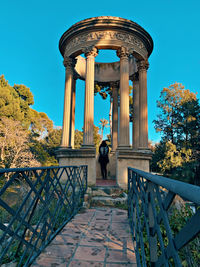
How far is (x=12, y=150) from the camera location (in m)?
20.5

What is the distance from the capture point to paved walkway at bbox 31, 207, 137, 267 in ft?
9.34

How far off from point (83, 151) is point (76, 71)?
7758 millimetres

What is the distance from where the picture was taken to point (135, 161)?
1011 cm

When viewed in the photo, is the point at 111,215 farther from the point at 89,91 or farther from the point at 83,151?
the point at 89,91

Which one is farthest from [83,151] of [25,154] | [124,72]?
[25,154]

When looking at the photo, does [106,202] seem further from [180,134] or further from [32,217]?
[180,134]

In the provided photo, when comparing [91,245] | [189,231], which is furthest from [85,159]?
[189,231]

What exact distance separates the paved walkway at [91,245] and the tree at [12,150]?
53.7ft

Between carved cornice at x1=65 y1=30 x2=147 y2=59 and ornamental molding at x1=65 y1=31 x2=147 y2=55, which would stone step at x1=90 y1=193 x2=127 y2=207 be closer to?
carved cornice at x1=65 y1=30 x2=147 y2=59

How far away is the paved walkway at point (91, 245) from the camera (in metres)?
2.85

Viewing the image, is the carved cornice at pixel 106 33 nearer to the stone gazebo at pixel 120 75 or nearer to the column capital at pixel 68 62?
the stone gazebo at pixel 120 75

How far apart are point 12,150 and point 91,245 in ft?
64.7

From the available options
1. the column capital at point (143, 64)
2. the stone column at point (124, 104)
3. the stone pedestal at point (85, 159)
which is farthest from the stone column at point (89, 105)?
the column capital at point (143, 64)

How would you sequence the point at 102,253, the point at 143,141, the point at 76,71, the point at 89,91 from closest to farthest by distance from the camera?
the point at 102,253, the point at 89,91, the point at 143,141, the point at 76,71
